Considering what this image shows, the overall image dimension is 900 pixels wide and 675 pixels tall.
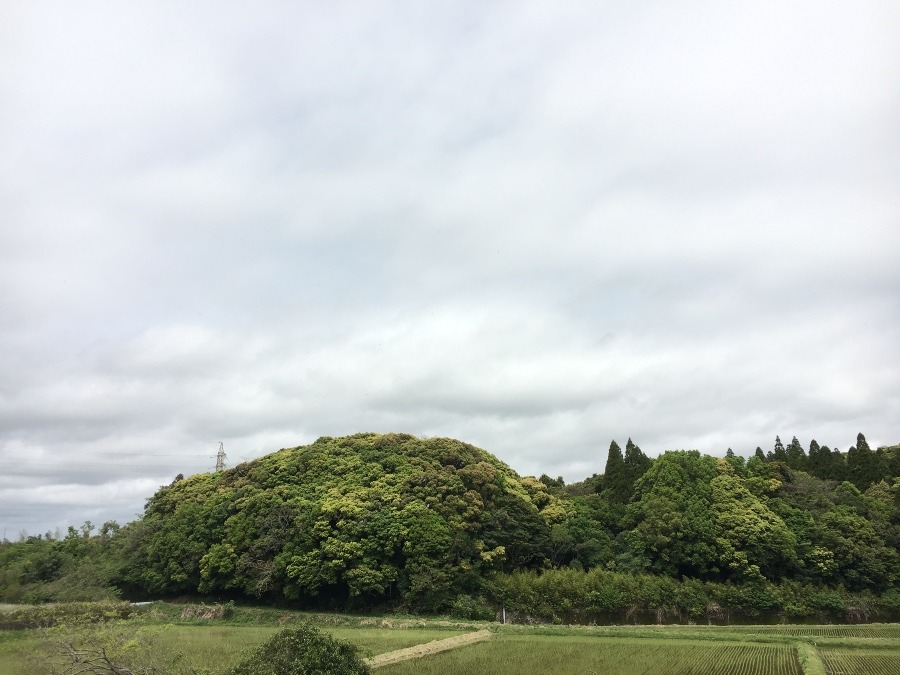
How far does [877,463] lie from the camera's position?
46.8 meters

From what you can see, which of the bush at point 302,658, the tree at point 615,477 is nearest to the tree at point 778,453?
the tree at point 615,477

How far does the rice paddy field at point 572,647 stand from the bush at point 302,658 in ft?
8.22

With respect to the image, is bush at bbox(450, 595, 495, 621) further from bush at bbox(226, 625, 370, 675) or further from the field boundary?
bush at bbox(226, 625, 370, 675)

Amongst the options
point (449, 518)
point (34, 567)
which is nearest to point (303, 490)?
point (449, 518)

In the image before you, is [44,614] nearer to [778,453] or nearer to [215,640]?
[215,640]

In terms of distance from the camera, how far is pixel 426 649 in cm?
2503

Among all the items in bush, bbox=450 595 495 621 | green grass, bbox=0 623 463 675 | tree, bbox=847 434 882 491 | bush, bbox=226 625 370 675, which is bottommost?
bush, bbox=450 595 495 621

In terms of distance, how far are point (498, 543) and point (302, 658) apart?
26.0m

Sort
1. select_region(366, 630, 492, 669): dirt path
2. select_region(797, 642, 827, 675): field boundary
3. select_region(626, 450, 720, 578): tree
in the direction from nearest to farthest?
select_region(797, 642, 827, 675): field boundary < select_region(366, 630, 492, 669): dirt path < select_region(626, 450, 720, 578): tree

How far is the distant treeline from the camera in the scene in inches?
1345

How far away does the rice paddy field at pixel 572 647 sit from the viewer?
69.1 ft

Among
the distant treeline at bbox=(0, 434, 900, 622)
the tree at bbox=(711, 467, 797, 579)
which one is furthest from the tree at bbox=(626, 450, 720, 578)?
the tree at bbox=(711, 467, 797, 579)

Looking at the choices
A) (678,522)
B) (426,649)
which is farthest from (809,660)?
(678,522)

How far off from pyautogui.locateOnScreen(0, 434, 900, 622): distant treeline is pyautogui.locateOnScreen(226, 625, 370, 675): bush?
19756 mm
